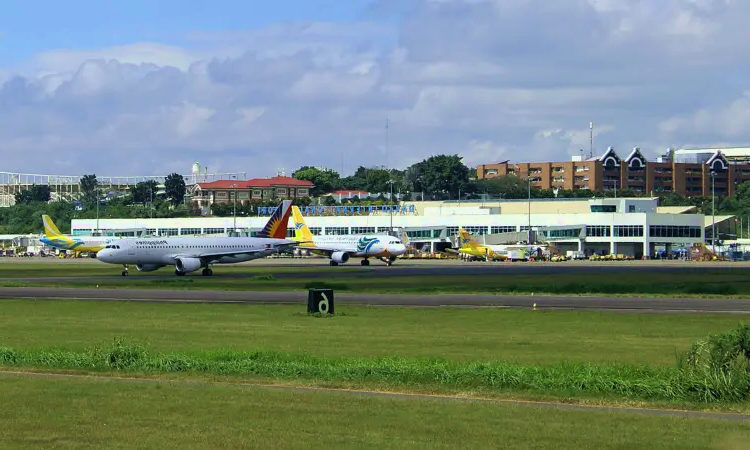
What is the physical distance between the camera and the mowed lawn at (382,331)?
32469 mm

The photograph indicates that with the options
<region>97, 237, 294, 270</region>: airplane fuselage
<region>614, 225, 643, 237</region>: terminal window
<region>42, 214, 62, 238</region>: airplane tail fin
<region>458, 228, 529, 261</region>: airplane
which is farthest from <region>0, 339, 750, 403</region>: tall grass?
<region>614, 225, 643, 237</region>: terminal window

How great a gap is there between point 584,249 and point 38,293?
14193 cm

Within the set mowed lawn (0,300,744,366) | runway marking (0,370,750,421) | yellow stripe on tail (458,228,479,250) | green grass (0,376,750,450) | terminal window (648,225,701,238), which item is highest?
terminal window (648,225,701,238)

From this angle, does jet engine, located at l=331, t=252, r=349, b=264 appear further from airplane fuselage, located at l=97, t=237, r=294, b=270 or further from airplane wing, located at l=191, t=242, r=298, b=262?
airplane fuselage, located at l=97, t=237, r=294, b=270

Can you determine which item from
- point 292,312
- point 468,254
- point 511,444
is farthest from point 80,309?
point 468,254

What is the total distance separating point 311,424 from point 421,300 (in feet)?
126

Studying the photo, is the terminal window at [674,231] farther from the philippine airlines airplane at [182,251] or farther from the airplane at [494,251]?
the philippine airlines airplane at [182,251]

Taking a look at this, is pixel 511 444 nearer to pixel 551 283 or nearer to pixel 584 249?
pixel 551 283

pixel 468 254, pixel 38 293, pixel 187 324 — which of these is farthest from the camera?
pixel 468 254

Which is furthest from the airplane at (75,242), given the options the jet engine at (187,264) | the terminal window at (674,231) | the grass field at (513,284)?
the terminal window at (674,231)

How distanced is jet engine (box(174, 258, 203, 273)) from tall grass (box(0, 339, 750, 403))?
66.7m

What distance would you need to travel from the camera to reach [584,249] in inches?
7603

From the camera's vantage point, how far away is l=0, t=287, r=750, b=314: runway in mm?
51250

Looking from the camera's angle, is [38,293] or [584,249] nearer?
[38,293]
